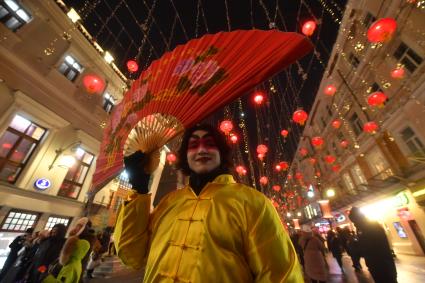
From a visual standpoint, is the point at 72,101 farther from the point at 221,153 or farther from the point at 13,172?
the point at 221,153

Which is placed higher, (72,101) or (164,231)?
(72,101)

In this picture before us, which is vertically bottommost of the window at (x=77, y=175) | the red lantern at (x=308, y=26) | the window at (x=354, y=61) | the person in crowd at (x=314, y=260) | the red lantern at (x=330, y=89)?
the person in crowd at (x=314, y=260)

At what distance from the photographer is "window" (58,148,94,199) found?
11549mm

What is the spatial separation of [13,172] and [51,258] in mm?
7186

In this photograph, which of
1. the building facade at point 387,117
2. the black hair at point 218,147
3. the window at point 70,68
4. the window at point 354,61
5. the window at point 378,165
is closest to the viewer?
the black hair at point 218,147

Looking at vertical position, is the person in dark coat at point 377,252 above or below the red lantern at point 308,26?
below

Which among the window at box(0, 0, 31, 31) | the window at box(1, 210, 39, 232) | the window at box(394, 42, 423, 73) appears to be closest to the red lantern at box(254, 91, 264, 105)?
the window at box(394, 42, 423, 73)

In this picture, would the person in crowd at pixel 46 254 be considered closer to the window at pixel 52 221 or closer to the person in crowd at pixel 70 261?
the person in crowd at pixel 70 261

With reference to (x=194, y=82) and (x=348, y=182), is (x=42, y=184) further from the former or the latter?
(x=348, y=182)

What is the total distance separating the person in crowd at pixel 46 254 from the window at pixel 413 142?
17294 millimetres

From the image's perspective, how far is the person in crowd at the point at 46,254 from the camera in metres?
4.57

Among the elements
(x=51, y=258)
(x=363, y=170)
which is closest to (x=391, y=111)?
(x=363, y=170)

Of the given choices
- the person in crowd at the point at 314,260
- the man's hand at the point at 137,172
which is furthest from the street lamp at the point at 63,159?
the person in crowd at the point at 314,260

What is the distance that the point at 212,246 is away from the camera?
129cm
